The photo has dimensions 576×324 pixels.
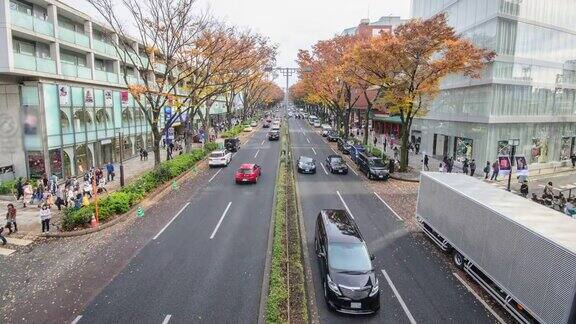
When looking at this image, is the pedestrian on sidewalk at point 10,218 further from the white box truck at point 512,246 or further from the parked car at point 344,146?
the parked car at point 344,146

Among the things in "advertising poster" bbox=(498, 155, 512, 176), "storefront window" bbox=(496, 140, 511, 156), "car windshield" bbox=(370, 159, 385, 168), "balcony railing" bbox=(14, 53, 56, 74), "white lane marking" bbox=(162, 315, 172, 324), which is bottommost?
"white lane marking" bbox=(162, 315, 172, 324)

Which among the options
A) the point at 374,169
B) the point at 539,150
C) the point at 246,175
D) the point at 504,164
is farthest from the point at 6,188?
the point at 539,150

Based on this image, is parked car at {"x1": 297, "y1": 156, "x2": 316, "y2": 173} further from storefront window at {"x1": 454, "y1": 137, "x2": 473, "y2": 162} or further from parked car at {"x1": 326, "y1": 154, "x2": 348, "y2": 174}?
storefront window at {"x1": 454, "y1": 137, "x2": 473, "y2": 162}

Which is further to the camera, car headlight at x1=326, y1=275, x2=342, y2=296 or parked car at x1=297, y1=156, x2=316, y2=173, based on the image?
parked car at x1=297, y1=156, x2=316, y2=173

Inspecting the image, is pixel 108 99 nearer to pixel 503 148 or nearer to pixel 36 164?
pixel 36 164

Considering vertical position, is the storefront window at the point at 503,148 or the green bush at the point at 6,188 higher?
the storefront window at the point at 503,148

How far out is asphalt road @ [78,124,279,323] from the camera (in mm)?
10633

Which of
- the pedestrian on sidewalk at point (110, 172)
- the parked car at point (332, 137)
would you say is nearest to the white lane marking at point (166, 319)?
the pedestrian on sidewalk at point (110, 172)

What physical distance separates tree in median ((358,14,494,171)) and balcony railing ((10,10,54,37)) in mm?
22841

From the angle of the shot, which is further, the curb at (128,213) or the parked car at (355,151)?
the parked car at (355,151)

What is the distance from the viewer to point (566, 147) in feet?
118

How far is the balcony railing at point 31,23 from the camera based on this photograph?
2308cm

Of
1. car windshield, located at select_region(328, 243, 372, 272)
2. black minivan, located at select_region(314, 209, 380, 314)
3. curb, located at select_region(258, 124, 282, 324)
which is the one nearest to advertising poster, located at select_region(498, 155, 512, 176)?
curb, located at select_region(258, 124, 282, 324)

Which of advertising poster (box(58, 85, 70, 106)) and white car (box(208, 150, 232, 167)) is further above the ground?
advertising poster (box(58, 85, 70, 106))
